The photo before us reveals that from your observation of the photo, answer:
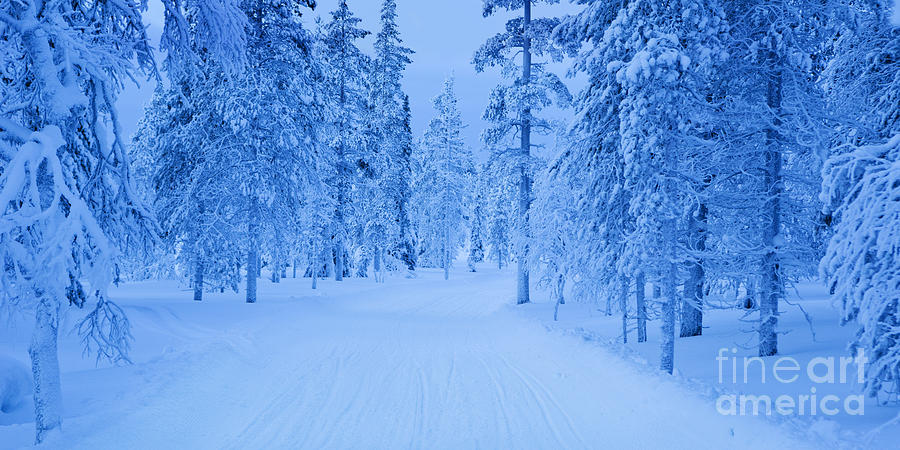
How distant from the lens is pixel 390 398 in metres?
8.13

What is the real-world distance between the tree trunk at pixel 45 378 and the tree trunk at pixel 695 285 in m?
12.0

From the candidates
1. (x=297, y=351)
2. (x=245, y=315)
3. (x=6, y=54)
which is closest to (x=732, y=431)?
(x=297, y=351)

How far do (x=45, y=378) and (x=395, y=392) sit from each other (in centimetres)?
480

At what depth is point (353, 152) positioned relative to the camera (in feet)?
97.7

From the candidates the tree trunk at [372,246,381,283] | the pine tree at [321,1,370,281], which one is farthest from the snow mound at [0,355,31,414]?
the tree trunk at [372,246,381,283]

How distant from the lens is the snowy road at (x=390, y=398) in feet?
20.8

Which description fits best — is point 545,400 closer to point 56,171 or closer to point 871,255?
point 871,255

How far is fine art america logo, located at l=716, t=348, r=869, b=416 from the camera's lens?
7.29m

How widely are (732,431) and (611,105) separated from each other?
7218 mm

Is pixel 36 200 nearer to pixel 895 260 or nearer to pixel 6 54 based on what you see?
pixel 6 54

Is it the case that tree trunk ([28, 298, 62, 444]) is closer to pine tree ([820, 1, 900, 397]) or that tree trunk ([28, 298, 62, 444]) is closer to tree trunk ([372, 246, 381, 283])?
pine tree ([820, 1, 900, 397])

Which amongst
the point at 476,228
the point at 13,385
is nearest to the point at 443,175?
the point at 476,228

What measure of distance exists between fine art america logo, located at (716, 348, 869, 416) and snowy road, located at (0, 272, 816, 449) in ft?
2.43

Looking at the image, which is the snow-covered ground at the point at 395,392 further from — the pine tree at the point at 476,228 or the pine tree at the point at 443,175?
the pine tree at the point at 476,228
